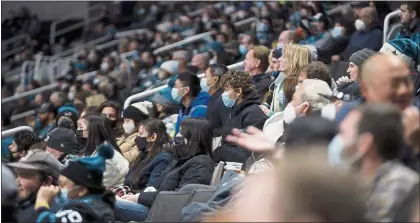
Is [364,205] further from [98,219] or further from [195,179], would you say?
[195,179]

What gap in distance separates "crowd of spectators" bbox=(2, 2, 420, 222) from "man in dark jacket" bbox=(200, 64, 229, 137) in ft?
0.05

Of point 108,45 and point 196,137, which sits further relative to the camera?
point 108,45

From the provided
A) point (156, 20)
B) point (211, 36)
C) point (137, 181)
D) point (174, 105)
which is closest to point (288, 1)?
point (211, 36)

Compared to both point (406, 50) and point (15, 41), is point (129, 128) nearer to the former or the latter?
point (406, 50)

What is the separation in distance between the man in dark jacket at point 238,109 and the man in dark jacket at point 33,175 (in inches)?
81.2

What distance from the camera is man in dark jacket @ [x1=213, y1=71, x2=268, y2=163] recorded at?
9.32 metres

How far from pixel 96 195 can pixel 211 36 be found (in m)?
11.9

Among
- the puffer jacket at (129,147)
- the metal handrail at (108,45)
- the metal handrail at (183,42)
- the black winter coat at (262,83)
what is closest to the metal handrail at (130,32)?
the metal handrail at (108,45)

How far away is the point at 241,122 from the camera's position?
9.62m

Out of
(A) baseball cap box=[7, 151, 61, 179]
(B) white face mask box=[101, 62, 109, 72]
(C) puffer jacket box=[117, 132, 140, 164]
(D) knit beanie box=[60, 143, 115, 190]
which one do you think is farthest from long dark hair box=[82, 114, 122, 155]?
(B) white face mask box=[101, 62, 109, 72]

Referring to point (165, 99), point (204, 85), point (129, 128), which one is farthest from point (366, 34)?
point (129, 128)

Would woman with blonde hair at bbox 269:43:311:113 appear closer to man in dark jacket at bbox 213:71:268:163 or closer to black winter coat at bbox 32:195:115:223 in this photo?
man in dark jacket at bbox 213:71:268:163

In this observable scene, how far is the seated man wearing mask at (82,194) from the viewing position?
23.5 ft

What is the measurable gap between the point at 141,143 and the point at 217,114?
78 cm
